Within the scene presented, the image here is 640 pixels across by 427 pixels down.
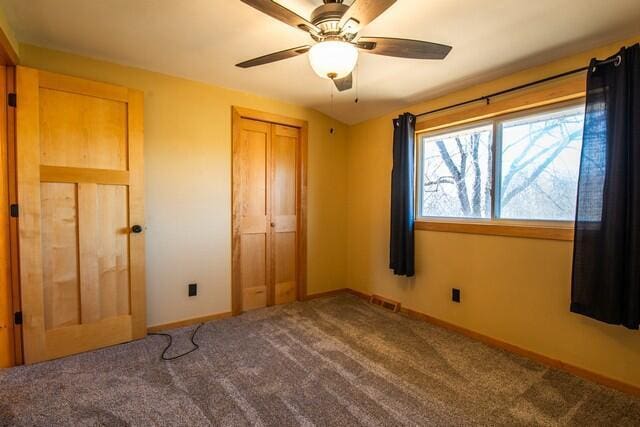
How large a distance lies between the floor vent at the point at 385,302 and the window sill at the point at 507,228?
922mm

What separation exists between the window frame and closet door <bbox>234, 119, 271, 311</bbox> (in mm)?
1650

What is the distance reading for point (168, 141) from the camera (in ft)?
9.28

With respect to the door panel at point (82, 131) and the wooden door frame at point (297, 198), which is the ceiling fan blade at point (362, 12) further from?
the door panel at point (82, 131)

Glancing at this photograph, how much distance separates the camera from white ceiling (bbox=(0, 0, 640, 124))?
1.82 metres

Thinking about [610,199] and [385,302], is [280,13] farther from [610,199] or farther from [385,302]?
[385,302]

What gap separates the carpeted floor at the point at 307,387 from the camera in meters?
1.70

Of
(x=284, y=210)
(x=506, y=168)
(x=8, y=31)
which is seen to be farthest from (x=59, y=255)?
(x=506, y=168)

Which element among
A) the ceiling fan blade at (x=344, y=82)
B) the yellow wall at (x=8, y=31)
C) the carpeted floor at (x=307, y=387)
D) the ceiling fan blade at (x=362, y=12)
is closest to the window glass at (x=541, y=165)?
the carpeted floor at (x=307, y=387)

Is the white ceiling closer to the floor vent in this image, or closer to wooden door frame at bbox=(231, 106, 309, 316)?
wooden door frame at bbox=(231, 106, 309, 316)

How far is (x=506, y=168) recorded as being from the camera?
2.59m

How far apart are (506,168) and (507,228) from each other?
1.68ft

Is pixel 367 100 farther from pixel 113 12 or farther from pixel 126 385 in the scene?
pixel 126 385

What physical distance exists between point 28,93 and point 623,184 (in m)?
3.97

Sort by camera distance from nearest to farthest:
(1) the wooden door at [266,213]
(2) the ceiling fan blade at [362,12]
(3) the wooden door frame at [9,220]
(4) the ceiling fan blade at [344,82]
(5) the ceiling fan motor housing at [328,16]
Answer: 1. (2) the ceiling fan blade at [362,12]
2. (5) the ceiling fan motor housing at [328,16]
3. (4) the ceiling fan blade at [344,82]
4. (3) the wooden door frame at [9,220]
5. (1) the wooden door at [266,213]
